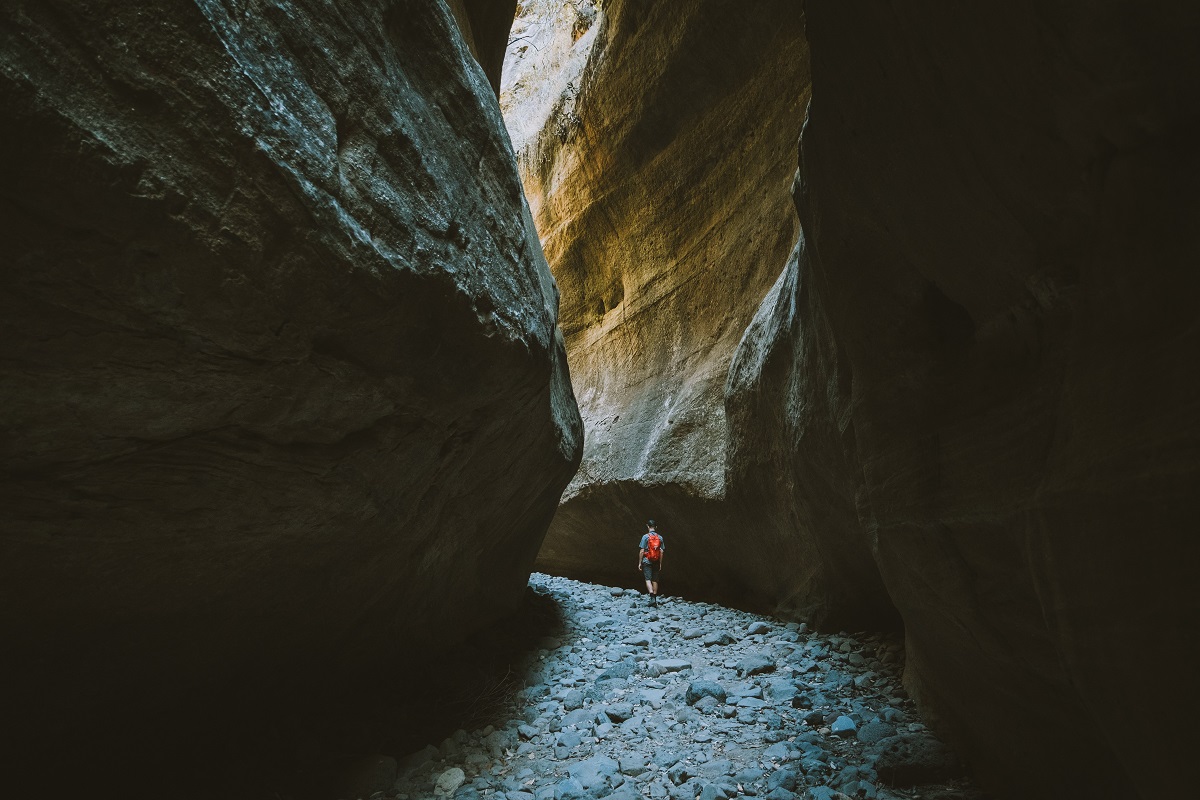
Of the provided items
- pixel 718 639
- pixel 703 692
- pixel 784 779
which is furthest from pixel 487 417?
pixel 718 639

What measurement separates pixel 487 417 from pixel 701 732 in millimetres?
2883

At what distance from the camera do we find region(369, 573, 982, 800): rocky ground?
388cm

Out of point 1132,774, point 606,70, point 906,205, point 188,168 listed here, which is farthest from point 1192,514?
point 606,70

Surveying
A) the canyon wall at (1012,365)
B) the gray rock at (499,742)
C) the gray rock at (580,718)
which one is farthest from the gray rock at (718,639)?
the gray rock at (499,742)

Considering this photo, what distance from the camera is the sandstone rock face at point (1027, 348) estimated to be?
184 centimetres

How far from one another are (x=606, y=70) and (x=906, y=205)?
35.1 feet

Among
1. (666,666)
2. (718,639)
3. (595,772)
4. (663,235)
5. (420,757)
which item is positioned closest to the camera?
(595,772)

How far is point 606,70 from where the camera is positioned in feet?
39.5

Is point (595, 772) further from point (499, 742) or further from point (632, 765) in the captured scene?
point (499, 742)

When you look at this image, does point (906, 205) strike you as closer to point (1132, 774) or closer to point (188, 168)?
point (1132, 774)

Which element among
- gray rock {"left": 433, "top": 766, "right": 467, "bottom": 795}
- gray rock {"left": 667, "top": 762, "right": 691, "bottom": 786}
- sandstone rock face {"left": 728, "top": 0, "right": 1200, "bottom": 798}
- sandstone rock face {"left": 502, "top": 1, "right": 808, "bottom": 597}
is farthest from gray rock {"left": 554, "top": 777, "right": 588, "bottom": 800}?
sandstone rock face {"left": 502, "top": 1, "right": 808, "bottom": 597}

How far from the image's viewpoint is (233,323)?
2734 millimetres

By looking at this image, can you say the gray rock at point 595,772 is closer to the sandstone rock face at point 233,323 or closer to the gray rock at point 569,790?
the gray rock at point 569,790

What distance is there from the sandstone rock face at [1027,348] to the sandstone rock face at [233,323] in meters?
2.21
